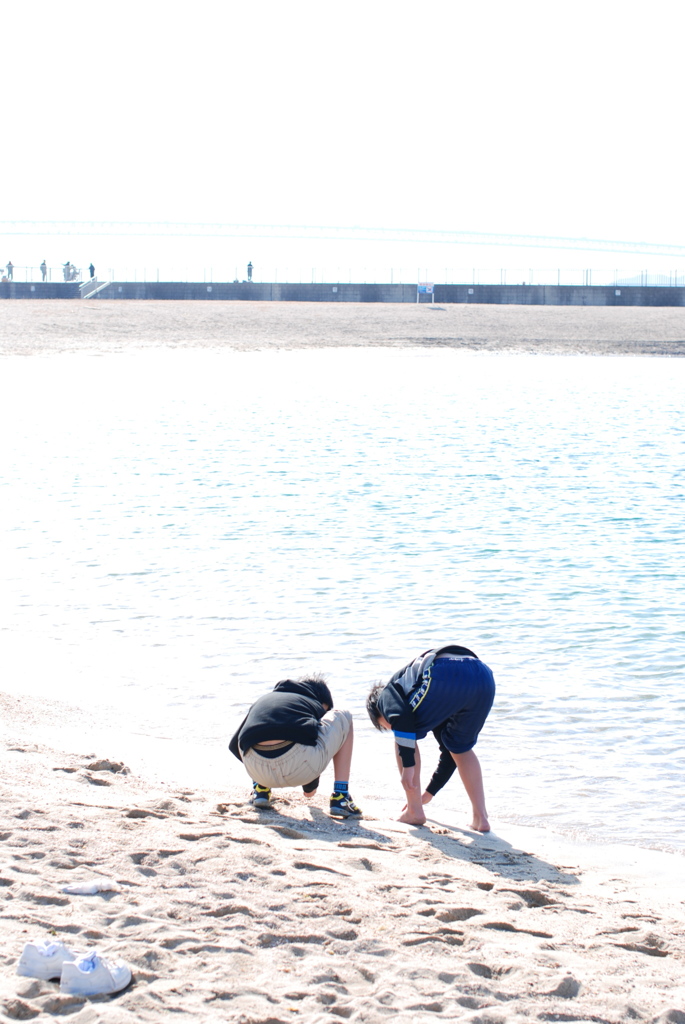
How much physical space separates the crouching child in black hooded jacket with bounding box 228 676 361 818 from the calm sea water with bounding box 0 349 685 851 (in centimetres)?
66

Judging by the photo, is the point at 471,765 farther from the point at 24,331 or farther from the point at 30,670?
the point at 24,331

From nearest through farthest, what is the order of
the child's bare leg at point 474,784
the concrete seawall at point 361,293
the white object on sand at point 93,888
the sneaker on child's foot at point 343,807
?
the white object on sand at point 93,888
the sneaker on child's foot at point 343,807
the child's bare leg at point 474,784
the concrete seawall at point 361,293

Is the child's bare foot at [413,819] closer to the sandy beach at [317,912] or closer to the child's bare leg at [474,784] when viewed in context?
the sandy beach at [317,912]

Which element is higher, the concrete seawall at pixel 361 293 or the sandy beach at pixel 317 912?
the concrete seawall at pixel 361 293

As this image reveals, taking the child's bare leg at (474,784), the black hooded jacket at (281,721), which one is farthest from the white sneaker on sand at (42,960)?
the child's bare leg at (474,784)

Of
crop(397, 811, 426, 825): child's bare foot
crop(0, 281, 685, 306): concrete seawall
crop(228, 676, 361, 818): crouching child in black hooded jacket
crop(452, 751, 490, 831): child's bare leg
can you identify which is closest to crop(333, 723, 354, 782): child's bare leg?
crop(228, 676, 361, 818): crouching child in black hooded jacket

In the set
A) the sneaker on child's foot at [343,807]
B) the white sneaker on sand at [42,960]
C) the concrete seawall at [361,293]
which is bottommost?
the sneaker on child's foot at [343,807]

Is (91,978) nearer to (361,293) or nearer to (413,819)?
(413,819)

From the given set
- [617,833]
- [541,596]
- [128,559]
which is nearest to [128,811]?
→ [617,833]

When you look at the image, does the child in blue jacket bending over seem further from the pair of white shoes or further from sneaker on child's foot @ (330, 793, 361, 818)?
Answer: the pair of white shoes

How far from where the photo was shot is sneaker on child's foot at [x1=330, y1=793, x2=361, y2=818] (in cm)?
493

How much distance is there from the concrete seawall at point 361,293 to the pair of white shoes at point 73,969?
50.8 m

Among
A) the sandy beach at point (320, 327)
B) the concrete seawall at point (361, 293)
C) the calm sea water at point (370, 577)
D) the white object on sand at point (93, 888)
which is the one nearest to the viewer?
the white object on sand at point (93, 888)

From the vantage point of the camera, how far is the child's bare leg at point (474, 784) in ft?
16.5
